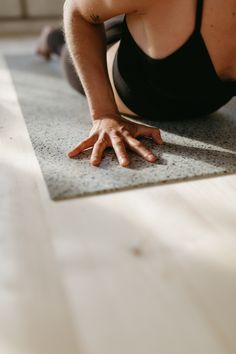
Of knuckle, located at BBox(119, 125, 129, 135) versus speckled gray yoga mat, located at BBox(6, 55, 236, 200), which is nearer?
speckled gray yoga mat, located at BBox(6, 55, 236, 200)

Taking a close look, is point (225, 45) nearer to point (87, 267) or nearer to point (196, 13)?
point (196, 13)

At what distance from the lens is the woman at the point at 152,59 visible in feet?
3.00

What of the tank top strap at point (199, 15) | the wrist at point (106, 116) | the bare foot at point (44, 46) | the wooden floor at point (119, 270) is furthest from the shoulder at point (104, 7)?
the bare foot at point (44, 46)

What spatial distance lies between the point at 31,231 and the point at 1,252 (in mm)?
66

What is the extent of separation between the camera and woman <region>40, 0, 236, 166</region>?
36.0 inches

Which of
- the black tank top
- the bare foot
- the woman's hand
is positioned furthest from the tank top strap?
the bare foot

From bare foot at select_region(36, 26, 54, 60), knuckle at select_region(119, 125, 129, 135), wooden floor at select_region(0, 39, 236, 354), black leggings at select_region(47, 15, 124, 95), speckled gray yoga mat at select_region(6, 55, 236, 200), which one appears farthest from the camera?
bare foot at select_region(36, 26, 54, 60)

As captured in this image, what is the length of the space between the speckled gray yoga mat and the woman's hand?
0.02 metres

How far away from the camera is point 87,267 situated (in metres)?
0.62

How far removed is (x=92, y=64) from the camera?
104 cm

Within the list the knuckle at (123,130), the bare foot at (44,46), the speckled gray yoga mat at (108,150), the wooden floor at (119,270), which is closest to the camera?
the wooden floor at (119,270)

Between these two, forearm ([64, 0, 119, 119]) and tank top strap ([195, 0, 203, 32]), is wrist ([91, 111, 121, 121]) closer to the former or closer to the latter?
forearm ([64, 0, 119, 119])

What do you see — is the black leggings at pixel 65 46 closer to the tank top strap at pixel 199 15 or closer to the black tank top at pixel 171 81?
the black tank top at pixel 171 81

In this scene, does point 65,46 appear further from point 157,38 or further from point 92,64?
point 157,38
